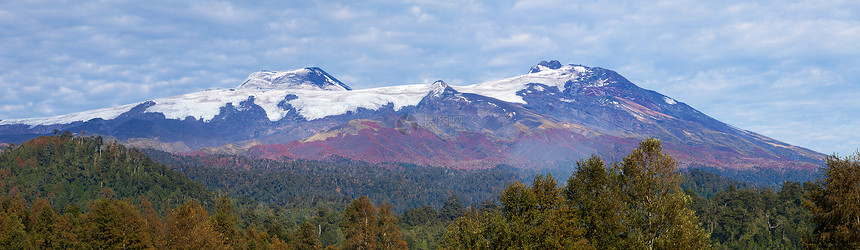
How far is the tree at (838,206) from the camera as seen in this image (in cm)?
3775

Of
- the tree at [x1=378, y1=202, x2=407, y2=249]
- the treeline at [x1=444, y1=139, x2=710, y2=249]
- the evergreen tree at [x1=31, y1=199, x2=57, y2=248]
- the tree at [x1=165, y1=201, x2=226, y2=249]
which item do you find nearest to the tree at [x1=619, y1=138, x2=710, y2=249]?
the treeline at [x1=444, y1=139, x2=710, y2=249]

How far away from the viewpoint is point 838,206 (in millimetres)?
38250

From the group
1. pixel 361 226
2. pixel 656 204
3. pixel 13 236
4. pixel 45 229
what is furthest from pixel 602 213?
pixel 45 229

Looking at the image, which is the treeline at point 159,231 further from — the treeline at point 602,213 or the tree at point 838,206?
the tree at point 838,206

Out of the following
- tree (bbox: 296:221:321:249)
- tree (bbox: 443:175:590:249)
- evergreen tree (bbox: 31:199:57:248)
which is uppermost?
tree (bbox: 443:175:590:249)

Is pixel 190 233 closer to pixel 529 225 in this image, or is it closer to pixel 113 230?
Result: pixel 113 230

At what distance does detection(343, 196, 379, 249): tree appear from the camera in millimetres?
85562

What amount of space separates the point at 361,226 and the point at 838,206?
6115 centimetres

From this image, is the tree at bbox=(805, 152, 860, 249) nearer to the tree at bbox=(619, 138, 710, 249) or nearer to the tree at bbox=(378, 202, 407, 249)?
the tree at bbox=(619, 138, 710, 249)

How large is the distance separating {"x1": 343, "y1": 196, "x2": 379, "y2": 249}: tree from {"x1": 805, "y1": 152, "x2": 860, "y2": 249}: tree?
5671 centimetres

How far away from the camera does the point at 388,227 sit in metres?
88.6

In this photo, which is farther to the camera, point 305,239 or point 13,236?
point 305,239

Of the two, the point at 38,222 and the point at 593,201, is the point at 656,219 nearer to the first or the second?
the point at 593,201

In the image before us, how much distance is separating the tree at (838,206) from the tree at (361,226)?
5671 centimetres
